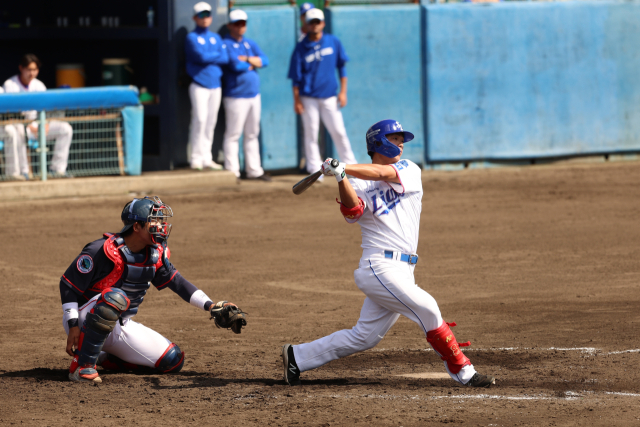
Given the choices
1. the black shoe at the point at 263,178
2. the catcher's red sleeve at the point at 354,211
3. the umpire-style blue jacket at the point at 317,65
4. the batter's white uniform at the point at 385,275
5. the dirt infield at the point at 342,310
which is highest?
the umpire-style blue jacket at the point at 317,65

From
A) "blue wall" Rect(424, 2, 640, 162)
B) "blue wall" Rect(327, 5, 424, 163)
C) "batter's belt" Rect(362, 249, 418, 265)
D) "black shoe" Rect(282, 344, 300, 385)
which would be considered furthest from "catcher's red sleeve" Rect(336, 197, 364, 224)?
"blue wall" Rect(424, 2, 640, 162)

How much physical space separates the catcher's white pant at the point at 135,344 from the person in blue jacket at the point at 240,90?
24.3ft

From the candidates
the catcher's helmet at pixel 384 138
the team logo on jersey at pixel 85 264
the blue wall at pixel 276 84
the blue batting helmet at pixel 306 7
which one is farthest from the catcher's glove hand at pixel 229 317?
the blue wall at pixel 276 84

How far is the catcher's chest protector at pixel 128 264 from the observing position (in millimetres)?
5590

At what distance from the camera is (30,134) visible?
1168cm

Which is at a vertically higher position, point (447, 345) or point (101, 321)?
point (101, 321)

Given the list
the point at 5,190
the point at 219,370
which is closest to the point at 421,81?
→ the point at 5,190

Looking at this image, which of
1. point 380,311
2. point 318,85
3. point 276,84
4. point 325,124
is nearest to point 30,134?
point 276,84

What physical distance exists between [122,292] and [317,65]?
316 inches

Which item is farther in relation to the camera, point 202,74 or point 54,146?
point 202,74

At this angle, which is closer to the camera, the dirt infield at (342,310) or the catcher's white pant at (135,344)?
the dirt infield at (342,310)

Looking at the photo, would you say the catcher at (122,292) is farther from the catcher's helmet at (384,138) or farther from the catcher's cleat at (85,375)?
the catcher's helmet at (384,138)

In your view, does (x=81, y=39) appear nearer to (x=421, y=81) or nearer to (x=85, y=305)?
(x=421, y=81)

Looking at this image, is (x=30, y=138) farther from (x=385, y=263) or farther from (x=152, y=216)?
(x=385, y=263)
